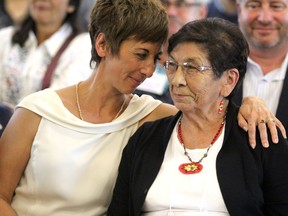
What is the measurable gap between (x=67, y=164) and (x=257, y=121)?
65 cm

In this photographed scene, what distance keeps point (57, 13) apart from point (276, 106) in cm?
139

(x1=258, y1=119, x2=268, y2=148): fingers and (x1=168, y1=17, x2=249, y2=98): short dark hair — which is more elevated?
(x1=168, y1=17, x2=249, y2=98): short dark hair

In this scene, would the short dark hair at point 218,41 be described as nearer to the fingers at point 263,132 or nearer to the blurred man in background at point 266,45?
the fingers at point 263,132

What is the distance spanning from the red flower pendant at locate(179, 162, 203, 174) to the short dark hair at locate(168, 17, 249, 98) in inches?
10.9

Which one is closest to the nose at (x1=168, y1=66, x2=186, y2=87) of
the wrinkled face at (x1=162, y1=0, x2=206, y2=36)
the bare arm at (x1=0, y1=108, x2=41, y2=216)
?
the bare arm at (x1=0, y1=108, x2=41, y2=216)

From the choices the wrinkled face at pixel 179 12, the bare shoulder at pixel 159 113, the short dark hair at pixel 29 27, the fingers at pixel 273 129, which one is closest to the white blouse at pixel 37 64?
the short dark hair at pixel 29 27

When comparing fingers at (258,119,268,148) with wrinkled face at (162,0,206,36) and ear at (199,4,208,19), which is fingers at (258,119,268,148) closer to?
wrinkled face at (162,0,206,36)

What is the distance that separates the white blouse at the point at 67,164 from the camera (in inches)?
83.7

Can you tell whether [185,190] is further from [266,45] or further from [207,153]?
[266,45]

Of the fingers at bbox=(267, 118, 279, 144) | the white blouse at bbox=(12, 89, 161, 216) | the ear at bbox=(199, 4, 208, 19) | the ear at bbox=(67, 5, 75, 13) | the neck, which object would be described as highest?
the ear at bbox=(67, 5, 75, 13)

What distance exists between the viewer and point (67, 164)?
2.12 metres

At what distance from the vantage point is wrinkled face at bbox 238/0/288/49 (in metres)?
2.77

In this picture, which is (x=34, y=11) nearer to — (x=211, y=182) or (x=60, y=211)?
(x=60, y=211)

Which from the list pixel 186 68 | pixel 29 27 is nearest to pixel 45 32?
pixel 29 27
